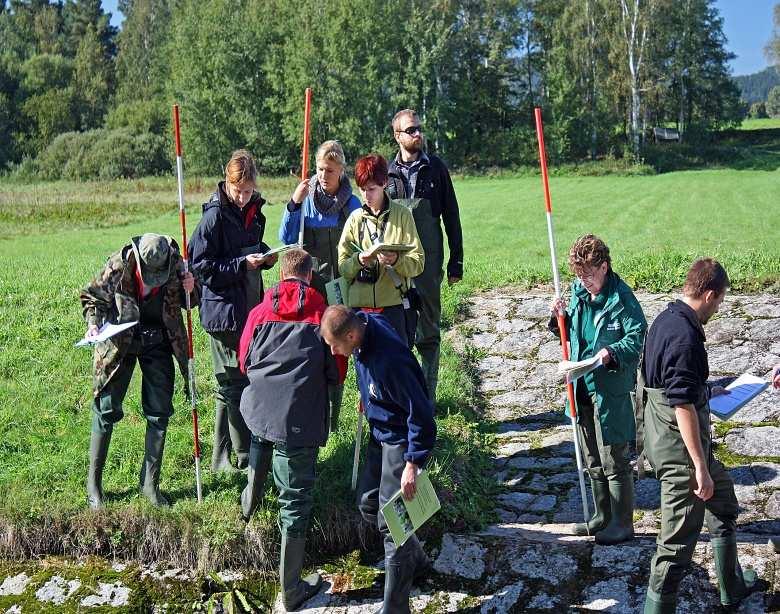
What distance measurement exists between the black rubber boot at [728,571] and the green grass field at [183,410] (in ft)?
5.77

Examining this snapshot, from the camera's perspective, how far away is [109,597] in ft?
17.6

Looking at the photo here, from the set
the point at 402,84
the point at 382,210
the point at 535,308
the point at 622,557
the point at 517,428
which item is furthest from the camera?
the point at 402,84

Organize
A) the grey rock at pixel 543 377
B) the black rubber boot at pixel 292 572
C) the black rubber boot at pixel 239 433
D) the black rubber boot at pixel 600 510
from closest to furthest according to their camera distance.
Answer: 1. the black rubber boot at pixel 292 572
2. the black rubber boot at pixel 600 510
3. the black rubber boot at pixel 239 433
4. the grey rock at pixel 543 377

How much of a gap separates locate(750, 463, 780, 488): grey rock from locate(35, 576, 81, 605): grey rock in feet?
16.7

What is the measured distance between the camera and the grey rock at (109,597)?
532 cm

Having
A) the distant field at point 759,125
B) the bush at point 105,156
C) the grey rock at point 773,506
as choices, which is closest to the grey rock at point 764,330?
the grey rock at point 773,506

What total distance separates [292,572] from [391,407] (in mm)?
1294

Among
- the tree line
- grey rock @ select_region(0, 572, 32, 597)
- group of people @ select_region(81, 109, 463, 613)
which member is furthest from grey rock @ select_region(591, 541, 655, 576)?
the tree line

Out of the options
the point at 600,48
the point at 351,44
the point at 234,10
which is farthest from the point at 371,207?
the point at 234,10

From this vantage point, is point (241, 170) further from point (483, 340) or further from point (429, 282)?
point (483, 340)

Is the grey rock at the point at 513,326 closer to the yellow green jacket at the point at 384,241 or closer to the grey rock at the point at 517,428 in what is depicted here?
the grey rock at the point at 517,428

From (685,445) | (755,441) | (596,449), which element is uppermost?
(685,445)

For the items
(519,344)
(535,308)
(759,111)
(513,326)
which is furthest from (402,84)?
(759,111)

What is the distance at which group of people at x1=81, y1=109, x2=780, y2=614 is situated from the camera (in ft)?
14.7
